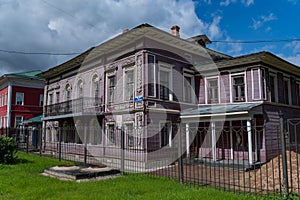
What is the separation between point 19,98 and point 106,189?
79.9 ft

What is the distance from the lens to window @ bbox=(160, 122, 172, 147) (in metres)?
13.2

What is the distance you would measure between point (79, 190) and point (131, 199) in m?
1.65

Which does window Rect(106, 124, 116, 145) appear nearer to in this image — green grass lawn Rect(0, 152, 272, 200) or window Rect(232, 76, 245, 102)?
green grass lawn Rect(0, 152, 272, 200)

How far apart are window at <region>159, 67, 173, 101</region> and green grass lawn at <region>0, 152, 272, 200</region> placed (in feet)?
20.9

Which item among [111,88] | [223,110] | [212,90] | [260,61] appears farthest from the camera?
[212,90]

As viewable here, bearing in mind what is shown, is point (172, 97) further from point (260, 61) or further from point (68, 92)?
point (68, 92)

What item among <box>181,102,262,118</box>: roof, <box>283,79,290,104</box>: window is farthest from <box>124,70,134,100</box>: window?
<box>283,79,290,104</box>: window

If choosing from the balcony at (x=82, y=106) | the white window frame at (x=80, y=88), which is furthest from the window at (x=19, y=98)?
the white window frame at (x=80, y=88)

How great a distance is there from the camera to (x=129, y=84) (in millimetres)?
14109

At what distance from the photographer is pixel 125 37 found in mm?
13391

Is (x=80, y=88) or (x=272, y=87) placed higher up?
(x=80, y=88)

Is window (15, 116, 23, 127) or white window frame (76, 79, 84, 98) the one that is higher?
white window frame (76, 79, 84, 98)

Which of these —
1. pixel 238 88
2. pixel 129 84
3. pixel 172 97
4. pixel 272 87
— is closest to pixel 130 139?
pixel 129 84

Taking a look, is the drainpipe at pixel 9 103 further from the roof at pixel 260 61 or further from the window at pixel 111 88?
the roof at pixel 260 61
